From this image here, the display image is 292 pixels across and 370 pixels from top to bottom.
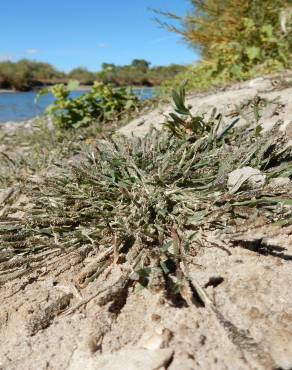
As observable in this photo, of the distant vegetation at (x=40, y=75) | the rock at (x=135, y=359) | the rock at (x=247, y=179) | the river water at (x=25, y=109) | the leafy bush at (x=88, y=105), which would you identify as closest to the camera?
the rock at (x=135, y=359)

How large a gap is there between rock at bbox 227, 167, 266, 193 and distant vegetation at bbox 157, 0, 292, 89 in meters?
3.26

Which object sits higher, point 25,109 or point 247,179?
point 247,179

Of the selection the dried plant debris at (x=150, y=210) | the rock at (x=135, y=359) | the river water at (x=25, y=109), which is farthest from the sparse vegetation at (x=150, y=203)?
the river water at (x=25, y=109)

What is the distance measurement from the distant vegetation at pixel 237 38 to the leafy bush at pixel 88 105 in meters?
1.52

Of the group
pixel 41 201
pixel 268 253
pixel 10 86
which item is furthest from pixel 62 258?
pixel 10 86

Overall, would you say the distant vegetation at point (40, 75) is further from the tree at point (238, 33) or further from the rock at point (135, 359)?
the rock at point (135, 359)

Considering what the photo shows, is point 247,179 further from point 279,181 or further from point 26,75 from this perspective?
point 26,75

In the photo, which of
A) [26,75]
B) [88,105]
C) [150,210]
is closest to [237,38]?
[88,105]

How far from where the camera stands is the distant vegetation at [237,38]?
545 cm

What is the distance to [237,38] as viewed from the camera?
258 inches

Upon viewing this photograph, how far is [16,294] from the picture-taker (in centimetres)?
143

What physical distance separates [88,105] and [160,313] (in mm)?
3412

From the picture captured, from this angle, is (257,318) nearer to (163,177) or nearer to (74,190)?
(163,177)

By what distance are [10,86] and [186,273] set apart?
3005cm
